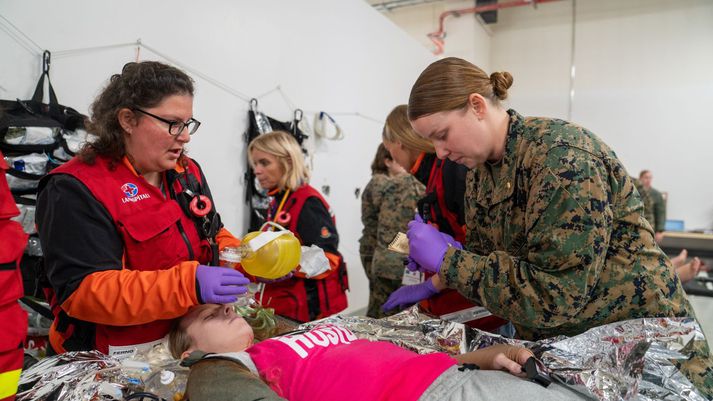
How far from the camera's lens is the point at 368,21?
14.9 feet

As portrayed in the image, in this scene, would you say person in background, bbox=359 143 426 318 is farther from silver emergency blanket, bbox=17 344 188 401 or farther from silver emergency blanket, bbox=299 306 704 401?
silver emergency blanket, bbox=17 344 188 401

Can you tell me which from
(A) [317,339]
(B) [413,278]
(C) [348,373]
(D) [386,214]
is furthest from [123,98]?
(D) [386,214]

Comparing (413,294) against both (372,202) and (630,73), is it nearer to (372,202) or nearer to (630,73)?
(372,202)

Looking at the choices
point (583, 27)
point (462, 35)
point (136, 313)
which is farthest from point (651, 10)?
point (136, 313)

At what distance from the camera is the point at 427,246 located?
1376mm

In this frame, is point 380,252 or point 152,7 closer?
point 152,7

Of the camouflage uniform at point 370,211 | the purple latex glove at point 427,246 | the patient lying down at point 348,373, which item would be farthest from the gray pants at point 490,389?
the camouflage uniform at point 370,211

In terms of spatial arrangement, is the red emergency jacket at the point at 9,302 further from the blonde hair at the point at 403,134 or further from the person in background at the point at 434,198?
the blonde hair at the point at 403,134

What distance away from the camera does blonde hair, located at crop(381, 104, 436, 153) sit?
196 centimetres

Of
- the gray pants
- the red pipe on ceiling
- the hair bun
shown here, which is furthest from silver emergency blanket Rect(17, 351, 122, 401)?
the red pipe on ceiling

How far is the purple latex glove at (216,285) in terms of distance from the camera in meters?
1.21

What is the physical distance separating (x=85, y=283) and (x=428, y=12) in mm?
6939

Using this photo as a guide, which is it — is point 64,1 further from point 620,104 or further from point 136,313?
point 620,104

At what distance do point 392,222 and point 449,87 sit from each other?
1543mm
